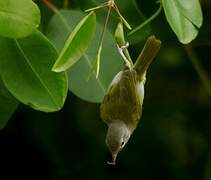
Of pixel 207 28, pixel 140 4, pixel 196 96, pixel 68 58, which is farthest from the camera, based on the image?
pixel 196 96

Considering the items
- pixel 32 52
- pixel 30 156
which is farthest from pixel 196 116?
pixel 32 52

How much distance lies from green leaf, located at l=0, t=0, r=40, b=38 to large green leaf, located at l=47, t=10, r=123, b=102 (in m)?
0.23

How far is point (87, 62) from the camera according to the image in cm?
140

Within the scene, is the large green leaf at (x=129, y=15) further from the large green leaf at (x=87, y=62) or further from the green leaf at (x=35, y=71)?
the green leaf at (x=35, y=71)

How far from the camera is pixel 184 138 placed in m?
2.49

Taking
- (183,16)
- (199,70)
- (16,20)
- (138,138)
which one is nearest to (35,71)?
(16,20)

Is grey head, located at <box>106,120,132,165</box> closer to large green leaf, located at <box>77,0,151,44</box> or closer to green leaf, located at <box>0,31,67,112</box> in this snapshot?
large green leaf, located at <box>77,0,151,44</box>

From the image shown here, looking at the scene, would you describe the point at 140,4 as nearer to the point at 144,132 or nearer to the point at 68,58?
the point at 68,58

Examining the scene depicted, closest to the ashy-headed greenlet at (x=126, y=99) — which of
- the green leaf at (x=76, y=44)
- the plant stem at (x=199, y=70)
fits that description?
the green leaf at (x=76, y=44)

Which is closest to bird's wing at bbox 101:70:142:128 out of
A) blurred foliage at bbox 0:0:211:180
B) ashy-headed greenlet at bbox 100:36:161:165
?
ashy-headed greenlet at bbox 100:36:161:165

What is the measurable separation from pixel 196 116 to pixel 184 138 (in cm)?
15

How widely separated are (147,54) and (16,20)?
438 mm

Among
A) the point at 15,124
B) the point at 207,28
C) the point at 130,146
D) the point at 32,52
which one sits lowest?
the point at 130,146

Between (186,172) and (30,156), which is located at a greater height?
(30,156)
